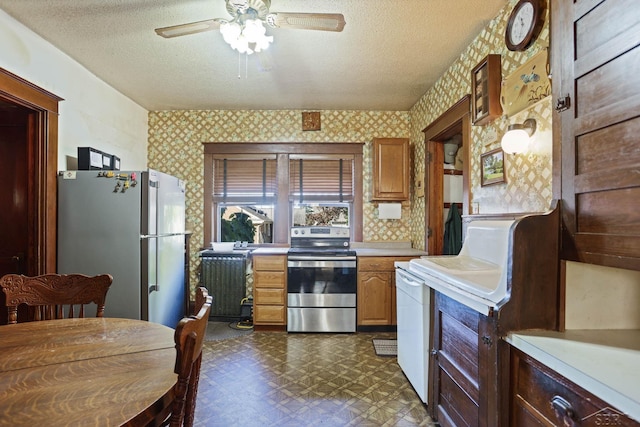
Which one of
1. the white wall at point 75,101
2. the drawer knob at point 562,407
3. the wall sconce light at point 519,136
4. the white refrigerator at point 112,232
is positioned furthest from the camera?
the white refrigerator at point 112,232

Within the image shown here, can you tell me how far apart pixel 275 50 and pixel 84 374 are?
2.52m

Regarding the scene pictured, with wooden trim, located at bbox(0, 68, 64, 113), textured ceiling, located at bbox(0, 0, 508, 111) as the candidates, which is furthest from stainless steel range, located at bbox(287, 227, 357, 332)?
wooden trim, located at bbox(0, 68, 64, 113)

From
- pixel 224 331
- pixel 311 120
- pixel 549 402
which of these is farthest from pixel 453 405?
pixel 311 120

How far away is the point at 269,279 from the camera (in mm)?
3646

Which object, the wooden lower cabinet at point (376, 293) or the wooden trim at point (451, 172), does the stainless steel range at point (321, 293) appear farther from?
the wooden trim at point (451, 172)

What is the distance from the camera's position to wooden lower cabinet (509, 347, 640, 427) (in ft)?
2.70

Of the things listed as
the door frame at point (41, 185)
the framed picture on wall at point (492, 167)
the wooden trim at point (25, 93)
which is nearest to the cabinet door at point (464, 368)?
the framed picture on wall at point (492, 167)

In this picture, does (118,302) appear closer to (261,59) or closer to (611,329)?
(261,59)

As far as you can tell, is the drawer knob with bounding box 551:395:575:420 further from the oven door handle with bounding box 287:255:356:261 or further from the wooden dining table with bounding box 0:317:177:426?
the oven door handle with bounding box 287:255:356:261

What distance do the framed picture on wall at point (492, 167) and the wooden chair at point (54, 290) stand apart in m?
2.46

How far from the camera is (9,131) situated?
109 inches

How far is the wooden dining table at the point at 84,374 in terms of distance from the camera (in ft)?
2.67

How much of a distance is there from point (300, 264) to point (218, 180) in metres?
1.67

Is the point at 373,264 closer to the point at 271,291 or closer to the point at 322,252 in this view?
the point at 322,252
